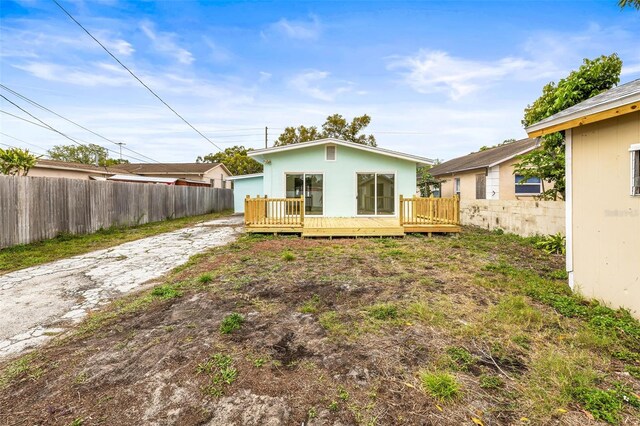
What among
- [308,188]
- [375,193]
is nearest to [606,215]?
[375,193]

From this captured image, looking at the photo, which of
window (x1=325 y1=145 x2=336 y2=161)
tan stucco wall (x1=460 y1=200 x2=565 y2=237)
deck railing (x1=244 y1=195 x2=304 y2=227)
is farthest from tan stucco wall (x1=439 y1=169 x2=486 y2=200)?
deck railing (x1=244 y1=195 x2=304 y2=227)

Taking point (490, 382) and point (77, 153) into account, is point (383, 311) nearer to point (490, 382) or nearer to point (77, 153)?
point (490, 382)

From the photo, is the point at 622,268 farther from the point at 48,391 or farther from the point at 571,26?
the point at 571,26

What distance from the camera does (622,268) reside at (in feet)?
11.8

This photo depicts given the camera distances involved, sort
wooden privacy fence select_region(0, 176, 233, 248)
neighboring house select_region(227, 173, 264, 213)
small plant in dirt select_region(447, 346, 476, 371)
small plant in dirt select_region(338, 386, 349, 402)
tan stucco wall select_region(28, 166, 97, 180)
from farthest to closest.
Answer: neighboring house select_region(227, 173, 264, 213)
tan stucco wall select_region(28, 166, 97, 180)
wooden privacy fence select_region(0, 176, 233, 248)
small plant in dirt select_region(447, 346, 476, 371)
small plant in dirt select_region(338, 386, 349, 402)

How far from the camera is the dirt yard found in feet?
6.62

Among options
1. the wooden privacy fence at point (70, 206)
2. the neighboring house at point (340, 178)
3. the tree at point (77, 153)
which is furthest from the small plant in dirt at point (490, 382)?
the tree at point (77, 153)

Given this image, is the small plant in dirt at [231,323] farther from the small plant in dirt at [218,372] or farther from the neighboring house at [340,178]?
the neighboring house at [340,178]

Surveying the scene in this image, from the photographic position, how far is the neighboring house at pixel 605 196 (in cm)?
341

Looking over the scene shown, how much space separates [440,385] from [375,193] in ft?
34.4

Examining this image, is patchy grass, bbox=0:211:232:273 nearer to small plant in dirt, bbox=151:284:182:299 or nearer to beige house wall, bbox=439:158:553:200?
small plant in dirt, bbox=151:284:182:299

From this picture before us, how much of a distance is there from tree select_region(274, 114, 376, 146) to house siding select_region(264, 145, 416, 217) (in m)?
19.3

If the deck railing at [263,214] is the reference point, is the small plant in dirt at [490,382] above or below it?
below

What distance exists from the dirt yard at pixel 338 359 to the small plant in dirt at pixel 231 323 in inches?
0.8
